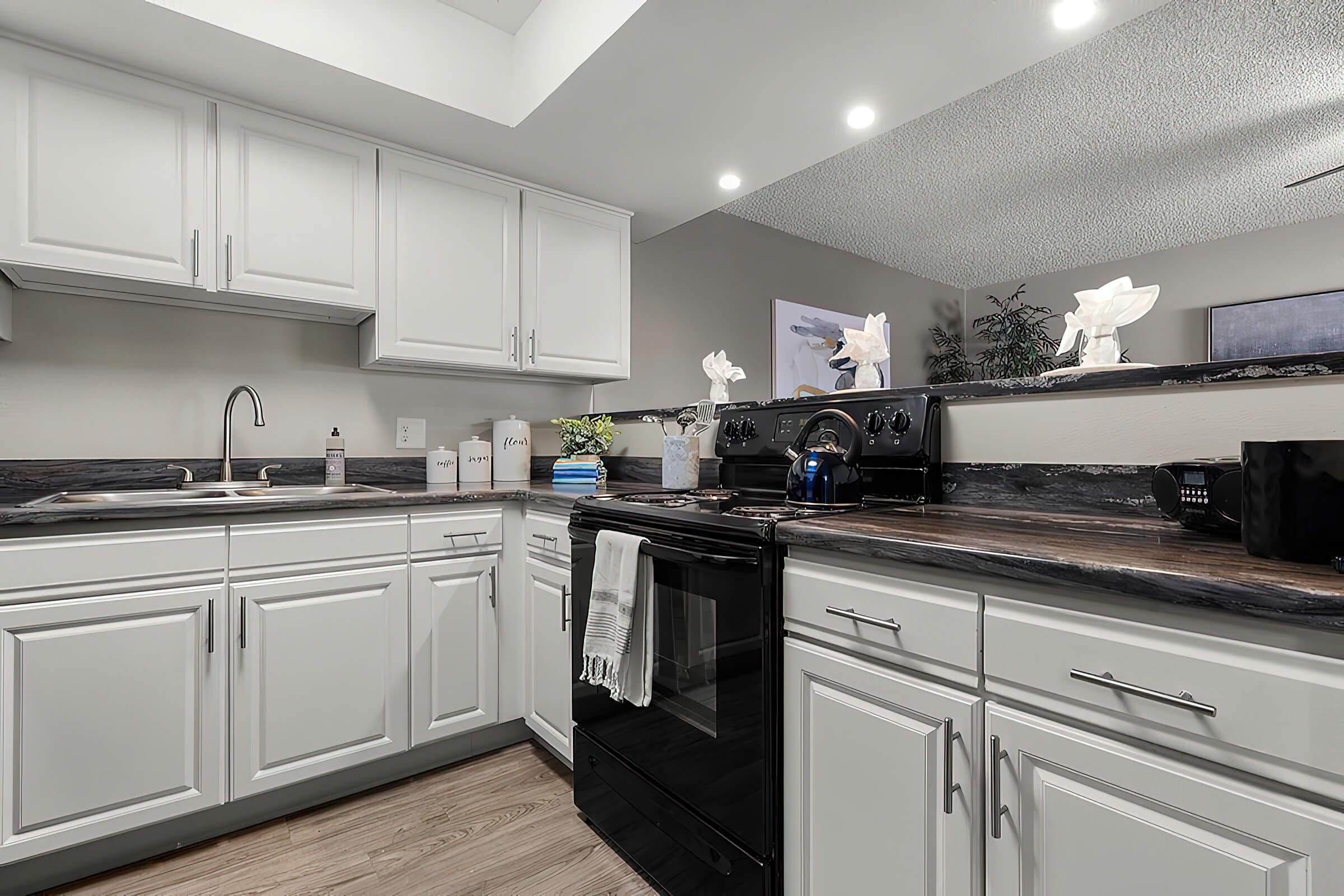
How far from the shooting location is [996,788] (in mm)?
877

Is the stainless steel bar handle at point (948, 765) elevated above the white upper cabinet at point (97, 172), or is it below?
below

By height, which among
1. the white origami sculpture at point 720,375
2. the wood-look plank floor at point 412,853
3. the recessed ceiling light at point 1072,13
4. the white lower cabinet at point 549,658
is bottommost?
the wood-look plank floor at point 412,853

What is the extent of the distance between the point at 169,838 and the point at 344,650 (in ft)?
1.92

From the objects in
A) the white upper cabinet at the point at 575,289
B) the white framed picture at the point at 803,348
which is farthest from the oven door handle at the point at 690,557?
the white framed picture at the point at 803,348

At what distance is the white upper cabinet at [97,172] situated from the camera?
163cm

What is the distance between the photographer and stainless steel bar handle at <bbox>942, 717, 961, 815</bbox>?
918mm

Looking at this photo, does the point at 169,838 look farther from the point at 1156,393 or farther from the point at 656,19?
the point at 1156,393

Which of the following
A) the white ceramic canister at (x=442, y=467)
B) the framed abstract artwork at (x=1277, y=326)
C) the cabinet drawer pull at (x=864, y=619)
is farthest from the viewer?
the framed abstract artwork at (x=1277, y=326)

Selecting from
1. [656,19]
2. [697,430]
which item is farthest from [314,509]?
[656,19]

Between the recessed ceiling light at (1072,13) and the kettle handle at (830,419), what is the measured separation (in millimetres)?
1096

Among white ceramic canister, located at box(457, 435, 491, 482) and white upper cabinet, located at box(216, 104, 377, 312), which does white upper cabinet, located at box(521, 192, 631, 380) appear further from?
white upper cabinet, located at box(216, 104, 377, 312)

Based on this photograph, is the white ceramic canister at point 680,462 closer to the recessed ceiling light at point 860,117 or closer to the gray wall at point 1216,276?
the recessed ceiling light at point 860,117

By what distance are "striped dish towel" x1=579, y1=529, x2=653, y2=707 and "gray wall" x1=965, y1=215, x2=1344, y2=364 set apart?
3231 millimetres

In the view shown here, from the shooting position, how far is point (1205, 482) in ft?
3.24
